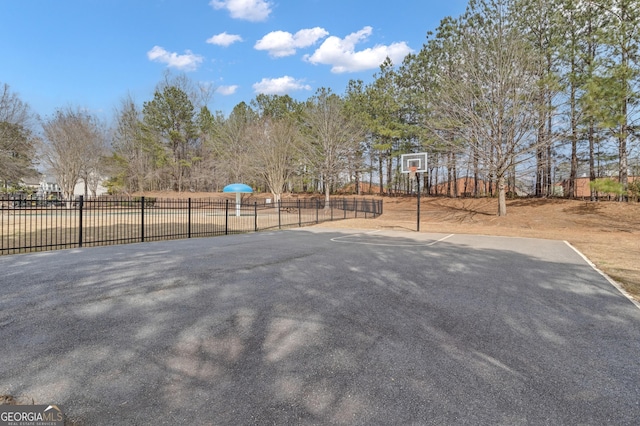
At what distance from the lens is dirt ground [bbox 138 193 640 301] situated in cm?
815

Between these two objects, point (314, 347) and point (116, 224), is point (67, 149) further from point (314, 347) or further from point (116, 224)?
point (314, 347)

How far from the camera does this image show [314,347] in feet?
9.35

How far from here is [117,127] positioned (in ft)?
134

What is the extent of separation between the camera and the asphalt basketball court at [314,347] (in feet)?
6.75

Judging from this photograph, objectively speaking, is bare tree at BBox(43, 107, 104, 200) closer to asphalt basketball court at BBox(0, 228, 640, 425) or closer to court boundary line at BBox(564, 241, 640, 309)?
asphalt basketball court at BBox(0, 228, 640, 425)

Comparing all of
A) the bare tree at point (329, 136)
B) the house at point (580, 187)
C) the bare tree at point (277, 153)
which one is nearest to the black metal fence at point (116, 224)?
the bare tree at point (329, 136)

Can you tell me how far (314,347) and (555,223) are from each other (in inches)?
769

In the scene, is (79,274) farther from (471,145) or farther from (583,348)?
(471,145)

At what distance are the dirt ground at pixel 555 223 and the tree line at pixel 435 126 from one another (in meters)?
1.72

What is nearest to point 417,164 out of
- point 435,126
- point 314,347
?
point 435,126

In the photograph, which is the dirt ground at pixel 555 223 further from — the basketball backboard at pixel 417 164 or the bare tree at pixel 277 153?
→ the bare tree at pixel 277 153

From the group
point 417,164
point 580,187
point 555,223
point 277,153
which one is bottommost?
point 555,223

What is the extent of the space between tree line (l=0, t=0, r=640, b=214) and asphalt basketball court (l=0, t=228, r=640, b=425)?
16377mm

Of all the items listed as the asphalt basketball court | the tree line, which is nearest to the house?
the tree line
